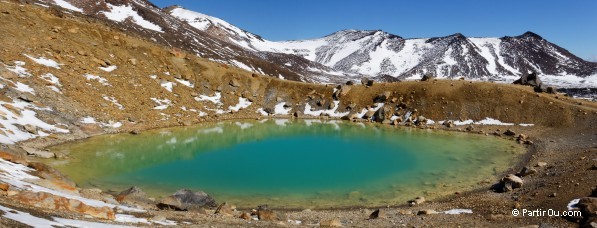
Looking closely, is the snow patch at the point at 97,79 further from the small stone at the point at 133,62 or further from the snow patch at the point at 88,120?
the snow patch at the point at 88,120

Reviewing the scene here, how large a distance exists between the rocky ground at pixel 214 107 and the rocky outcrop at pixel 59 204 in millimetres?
68

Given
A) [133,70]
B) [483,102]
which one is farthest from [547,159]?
[133,70]

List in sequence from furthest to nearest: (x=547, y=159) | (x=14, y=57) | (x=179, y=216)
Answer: (x=14, y=57)
(x=547, y=159)
(x=179, y=216)

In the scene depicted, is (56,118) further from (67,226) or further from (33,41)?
(67,226)

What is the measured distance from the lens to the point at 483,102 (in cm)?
6309

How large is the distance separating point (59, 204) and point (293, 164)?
912 inches

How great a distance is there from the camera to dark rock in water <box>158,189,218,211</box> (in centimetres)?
2375

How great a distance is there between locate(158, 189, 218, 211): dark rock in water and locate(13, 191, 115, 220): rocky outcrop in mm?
5977

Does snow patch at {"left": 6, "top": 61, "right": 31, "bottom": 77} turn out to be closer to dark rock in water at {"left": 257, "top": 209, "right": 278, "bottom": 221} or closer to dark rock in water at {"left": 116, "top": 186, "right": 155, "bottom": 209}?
dark rock in water at {"left": 116, "top": 186, "right": 155, "bottom": 209}

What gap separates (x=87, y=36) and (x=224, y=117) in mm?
27457

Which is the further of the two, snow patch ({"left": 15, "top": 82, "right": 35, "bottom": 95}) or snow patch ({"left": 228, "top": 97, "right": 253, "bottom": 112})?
snow patch ({"left": 228, "top": 97, "right": 253, "bottom": 112})

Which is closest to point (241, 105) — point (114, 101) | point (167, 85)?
point (167, 85)

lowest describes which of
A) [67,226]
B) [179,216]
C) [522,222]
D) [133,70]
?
[522,222]

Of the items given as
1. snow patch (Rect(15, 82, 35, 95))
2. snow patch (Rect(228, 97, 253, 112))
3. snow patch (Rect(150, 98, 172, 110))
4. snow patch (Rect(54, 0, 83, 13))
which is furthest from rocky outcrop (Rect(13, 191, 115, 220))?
snow patch (Rect(54, 0, 83, 13))
